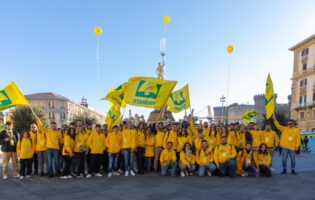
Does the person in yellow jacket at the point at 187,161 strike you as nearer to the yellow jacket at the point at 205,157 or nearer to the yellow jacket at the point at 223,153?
the yellow jacket at the point at 205,157

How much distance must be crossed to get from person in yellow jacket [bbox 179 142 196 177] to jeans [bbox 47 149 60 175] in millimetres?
4415

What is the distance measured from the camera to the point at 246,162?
8.57 meters

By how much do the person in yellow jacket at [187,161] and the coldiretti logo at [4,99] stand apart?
6281mm

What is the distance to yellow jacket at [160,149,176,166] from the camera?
871 centimetres

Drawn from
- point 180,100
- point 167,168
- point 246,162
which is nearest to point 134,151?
point 167,168

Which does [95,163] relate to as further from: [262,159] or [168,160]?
[262,159]

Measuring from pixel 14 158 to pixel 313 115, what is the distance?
174ft

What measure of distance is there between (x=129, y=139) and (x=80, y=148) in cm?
174

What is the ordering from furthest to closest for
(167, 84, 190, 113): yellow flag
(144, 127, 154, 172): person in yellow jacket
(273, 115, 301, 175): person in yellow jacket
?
(167, 84, 190, 113): yellow flag < (144, 127, 154, 172): person in yellow jacket < (273, 115, 301, 175): person in yellow jacket

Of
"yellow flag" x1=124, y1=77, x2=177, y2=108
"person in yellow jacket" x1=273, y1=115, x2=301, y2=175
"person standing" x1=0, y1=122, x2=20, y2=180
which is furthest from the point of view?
"yellow flag" x1=124, y1=77, x2=177, y2=108

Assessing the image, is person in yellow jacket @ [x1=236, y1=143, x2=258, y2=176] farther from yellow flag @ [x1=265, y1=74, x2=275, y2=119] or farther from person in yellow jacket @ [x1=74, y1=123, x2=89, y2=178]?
person in yellow jacket @ [x1=74, y1=123, x2=89, y2=178]

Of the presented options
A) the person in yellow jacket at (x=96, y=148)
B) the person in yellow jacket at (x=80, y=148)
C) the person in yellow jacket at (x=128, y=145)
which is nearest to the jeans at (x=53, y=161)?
the person in yellow jacket at (x=80, y=148)

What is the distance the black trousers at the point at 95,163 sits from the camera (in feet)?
28.4

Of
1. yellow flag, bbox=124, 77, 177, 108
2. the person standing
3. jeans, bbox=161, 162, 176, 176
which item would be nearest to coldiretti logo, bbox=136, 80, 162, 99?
yellow flag, bbox=124, 77, 177, 108
